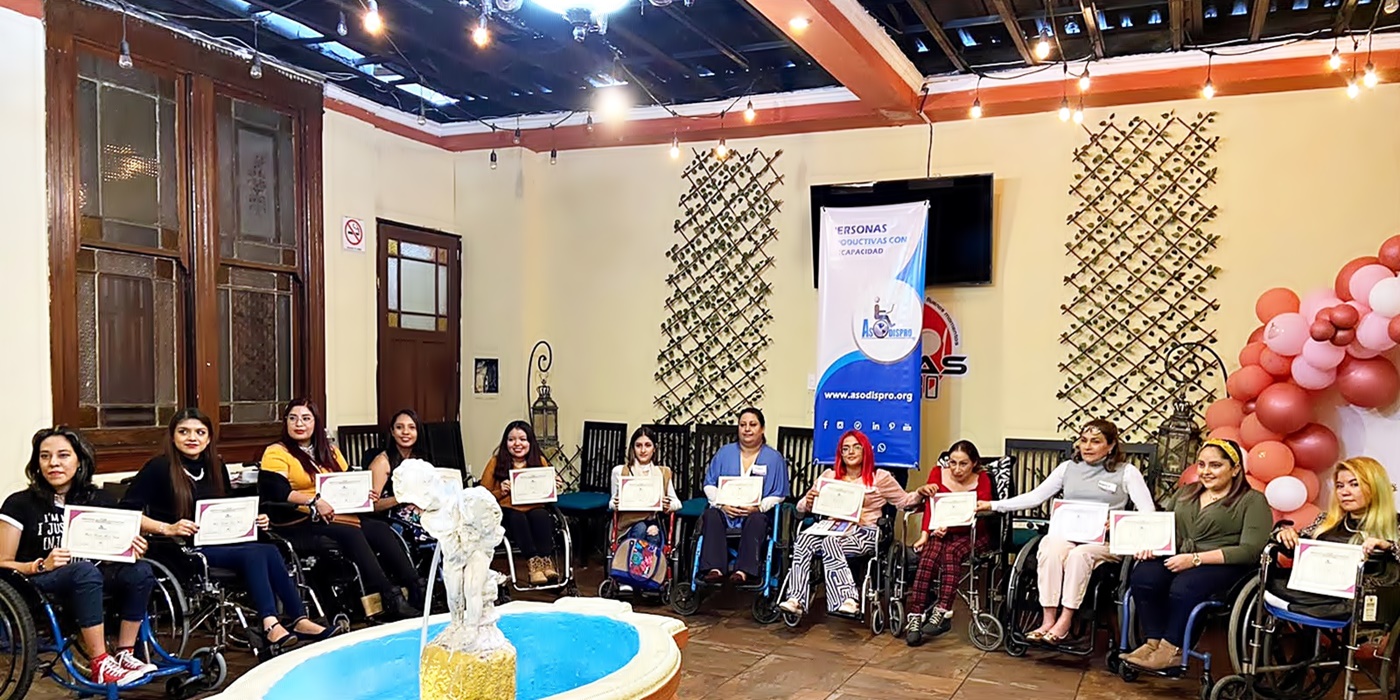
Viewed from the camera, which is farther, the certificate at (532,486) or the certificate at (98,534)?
the certificate at (532,486)

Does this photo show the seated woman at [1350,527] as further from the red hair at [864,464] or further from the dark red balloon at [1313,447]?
the red hair at [864,464]

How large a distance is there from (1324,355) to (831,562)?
7.63 feet

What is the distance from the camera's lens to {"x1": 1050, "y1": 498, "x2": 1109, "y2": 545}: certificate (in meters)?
4.02

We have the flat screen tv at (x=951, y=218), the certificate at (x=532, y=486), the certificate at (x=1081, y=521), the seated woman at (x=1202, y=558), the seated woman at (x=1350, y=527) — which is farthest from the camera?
the flat screen tv at (x=951, y=218)

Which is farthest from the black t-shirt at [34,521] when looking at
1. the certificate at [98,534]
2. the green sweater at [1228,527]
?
the green sweater at [1228,527]

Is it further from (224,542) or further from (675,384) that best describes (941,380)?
(224,542)

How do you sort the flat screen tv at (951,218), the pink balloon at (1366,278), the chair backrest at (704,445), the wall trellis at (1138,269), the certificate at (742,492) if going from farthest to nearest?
the chair backrest at (704,445)
the flat screen tv at (951,218)
the wall trellis at (1138,269)
the certificate at (742,492)
the pink balloon at (1366,278)

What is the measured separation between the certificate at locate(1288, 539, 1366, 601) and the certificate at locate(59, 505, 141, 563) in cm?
393

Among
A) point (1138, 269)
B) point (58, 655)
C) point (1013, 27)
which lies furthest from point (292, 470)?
point (1138, 269)

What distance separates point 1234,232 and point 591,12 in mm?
3571

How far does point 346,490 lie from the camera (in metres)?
4.55

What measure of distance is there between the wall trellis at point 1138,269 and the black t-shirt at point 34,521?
4.75m

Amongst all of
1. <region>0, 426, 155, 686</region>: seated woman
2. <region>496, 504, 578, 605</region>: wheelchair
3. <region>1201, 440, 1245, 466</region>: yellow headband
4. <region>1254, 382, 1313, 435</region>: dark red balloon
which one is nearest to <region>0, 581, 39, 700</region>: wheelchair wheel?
<region>0, 426, 155, 686</region>: seated woman

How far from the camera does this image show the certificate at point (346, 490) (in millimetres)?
4508
